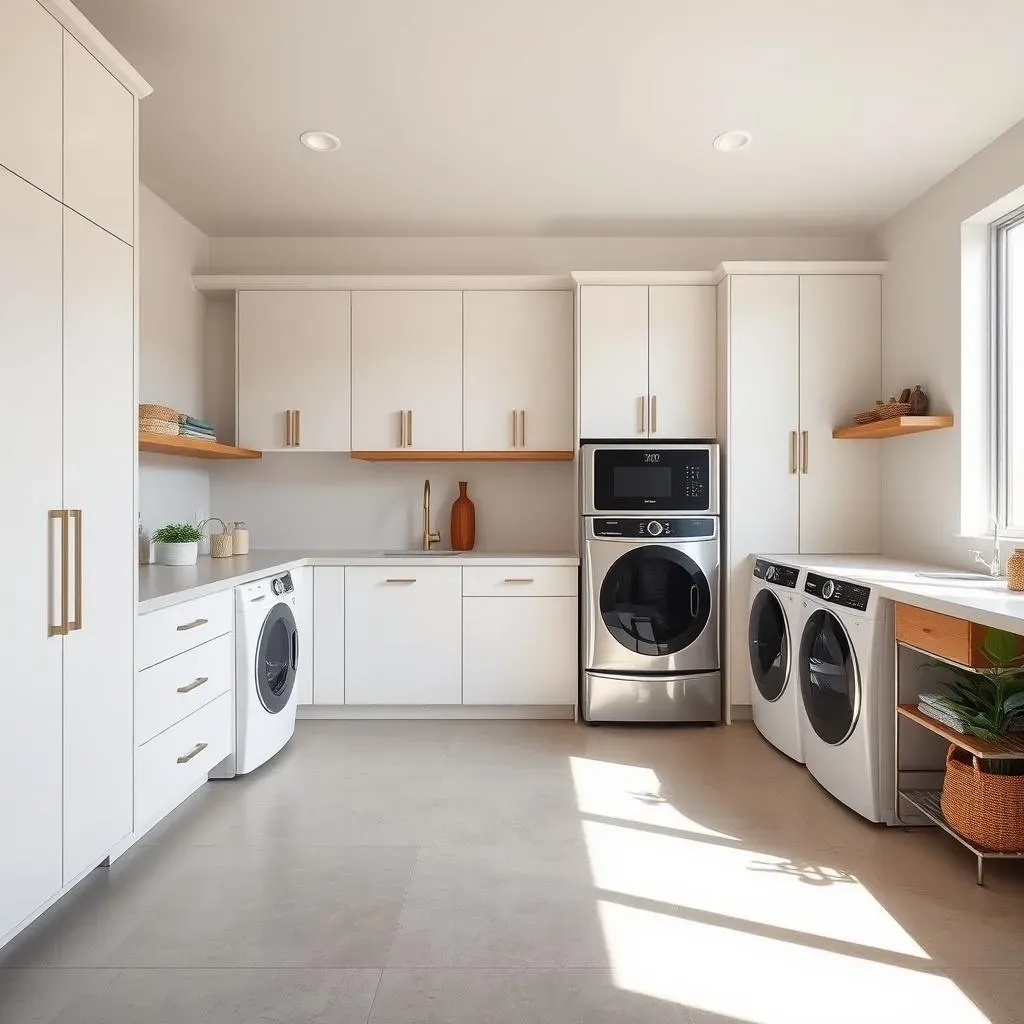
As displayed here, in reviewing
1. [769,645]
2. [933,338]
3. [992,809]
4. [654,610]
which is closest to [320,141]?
[654,610]

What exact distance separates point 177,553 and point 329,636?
0.86 meters

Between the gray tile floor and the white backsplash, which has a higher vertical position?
the white backsplash

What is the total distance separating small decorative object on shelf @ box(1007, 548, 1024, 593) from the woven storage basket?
10.4ft

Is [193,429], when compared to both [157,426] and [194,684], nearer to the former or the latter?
[157,426]

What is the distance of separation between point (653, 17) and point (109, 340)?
5.92ft

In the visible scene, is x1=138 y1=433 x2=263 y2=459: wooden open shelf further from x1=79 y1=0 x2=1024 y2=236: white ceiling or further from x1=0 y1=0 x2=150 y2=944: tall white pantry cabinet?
x1=79 y1=0 x2=1024 y2=236: white ceiling

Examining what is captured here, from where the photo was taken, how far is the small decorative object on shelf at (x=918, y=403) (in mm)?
3295

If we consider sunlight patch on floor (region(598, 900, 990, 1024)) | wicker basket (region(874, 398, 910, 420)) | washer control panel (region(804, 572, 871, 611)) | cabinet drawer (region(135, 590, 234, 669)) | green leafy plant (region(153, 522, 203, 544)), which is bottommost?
sunlight patch on floor (region(598, 900, 990, 1024))

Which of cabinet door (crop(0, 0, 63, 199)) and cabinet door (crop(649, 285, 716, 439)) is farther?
cabinet door (crop(649, 285, 716, 439))

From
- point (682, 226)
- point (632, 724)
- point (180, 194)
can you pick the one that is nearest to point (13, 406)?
point (180, 194)

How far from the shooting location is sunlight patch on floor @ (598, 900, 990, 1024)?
162cm

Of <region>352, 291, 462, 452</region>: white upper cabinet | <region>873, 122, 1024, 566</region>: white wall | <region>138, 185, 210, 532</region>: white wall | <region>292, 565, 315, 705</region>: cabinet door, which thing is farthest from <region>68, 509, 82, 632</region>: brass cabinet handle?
<region>873, 122, 1024, 566</region>: white wall

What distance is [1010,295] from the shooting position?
10.2 feet

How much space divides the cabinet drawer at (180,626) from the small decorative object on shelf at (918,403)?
2.94 meters
